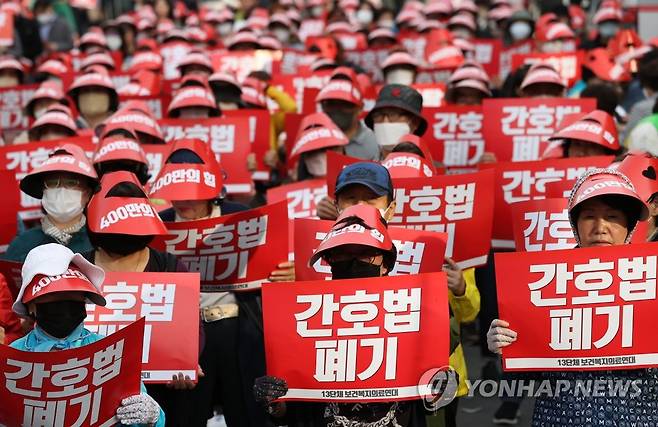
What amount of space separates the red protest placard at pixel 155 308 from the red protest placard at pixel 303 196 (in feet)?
7.84

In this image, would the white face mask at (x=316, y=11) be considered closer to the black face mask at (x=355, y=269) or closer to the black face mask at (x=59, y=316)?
the black face mask at (x=355, y=269)

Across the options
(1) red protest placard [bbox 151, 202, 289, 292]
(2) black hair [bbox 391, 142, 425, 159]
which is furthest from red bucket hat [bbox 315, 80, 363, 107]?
(1) red protest placard [bbox 151, 202, 289, 292]

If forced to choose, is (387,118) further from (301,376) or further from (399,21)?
(399,21)

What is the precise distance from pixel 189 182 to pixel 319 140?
154cm

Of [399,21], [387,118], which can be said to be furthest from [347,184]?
[399,21]

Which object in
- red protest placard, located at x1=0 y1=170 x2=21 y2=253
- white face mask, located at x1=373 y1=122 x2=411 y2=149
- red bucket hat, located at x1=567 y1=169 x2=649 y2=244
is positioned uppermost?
white face mask, located at x1=373 y1=122 x2=411 y2=149

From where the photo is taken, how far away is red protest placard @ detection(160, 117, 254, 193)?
11.2m

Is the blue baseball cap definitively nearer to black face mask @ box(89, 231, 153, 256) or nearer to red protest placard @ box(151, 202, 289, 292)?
red protest placard @ box(151, 202, 289, 292)

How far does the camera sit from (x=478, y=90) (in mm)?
12539

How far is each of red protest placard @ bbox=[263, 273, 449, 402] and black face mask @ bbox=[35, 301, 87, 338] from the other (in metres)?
0.90

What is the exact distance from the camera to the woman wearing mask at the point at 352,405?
5.81m

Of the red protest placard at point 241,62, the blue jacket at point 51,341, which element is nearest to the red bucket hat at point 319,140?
the blue jacket at point 51,341

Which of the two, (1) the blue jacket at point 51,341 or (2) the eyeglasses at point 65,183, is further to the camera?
(2) the eyeglasses at point 65,183

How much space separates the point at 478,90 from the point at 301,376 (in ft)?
23.1
